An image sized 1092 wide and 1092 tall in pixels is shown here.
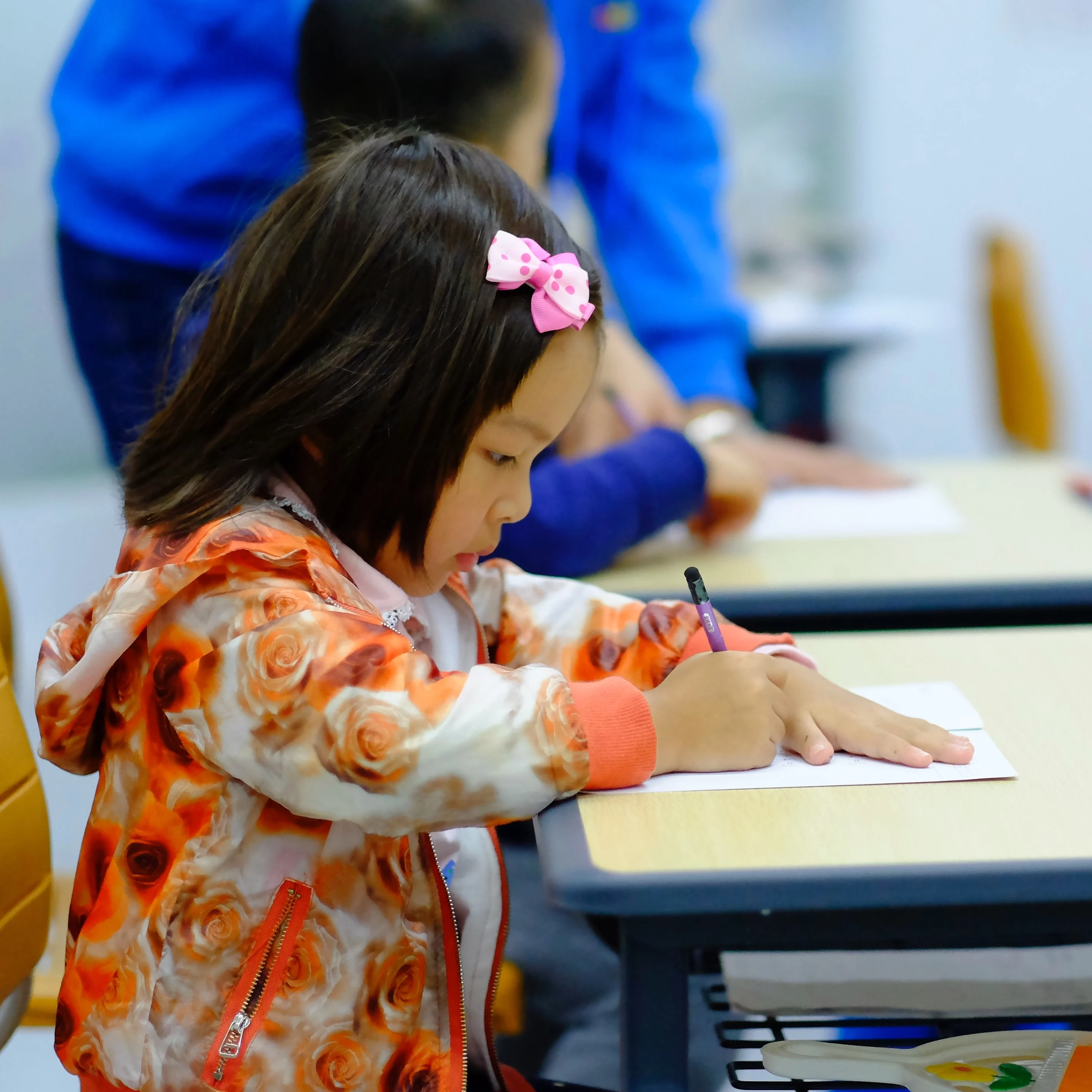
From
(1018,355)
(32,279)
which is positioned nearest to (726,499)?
(1018,355)

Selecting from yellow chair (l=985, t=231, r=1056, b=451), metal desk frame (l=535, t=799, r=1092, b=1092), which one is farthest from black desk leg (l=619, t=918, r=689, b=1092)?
yellow chair (l=985, t=231, r=1056, b=451)

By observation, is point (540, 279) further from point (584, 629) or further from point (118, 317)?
point (118, 317)

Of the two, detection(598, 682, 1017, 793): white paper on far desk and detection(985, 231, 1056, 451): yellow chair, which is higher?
detection(598, 682, 1017, 793): white paper on far desk

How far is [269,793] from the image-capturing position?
65cm

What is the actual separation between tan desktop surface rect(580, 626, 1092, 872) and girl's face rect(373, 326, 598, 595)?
0.19 meters

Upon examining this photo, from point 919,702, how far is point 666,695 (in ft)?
0.66

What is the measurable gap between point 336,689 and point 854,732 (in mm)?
303

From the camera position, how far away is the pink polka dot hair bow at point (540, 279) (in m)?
0.71

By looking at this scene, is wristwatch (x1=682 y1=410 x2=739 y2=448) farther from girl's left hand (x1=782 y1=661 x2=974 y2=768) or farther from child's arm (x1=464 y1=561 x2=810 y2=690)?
girl's left hand (x1=782 y1=661 x2=974 y2=768)

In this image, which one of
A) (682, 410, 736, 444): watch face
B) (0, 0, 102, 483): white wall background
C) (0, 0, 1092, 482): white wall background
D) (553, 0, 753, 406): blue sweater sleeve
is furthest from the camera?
(0, 0, 1092, 482): white wall background

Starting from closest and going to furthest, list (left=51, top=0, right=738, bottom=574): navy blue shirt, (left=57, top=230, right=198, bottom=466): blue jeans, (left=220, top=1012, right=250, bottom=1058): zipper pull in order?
(left=220, top=1012, right=250, bottom=1058): zipper pull
(left=51, top=0, right=738, bottom=574): navy blue shirt
(left=57, top=230, right=198, bottom=466): blue jeans

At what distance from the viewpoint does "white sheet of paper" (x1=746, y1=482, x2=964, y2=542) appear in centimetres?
127

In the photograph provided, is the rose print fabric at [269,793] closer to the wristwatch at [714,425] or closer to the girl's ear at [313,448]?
the girl's ear at [313,448]

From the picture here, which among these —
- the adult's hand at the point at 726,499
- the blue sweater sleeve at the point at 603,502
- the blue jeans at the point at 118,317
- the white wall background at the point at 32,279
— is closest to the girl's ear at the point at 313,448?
the blue sweater sleeve at the point at 603,502
